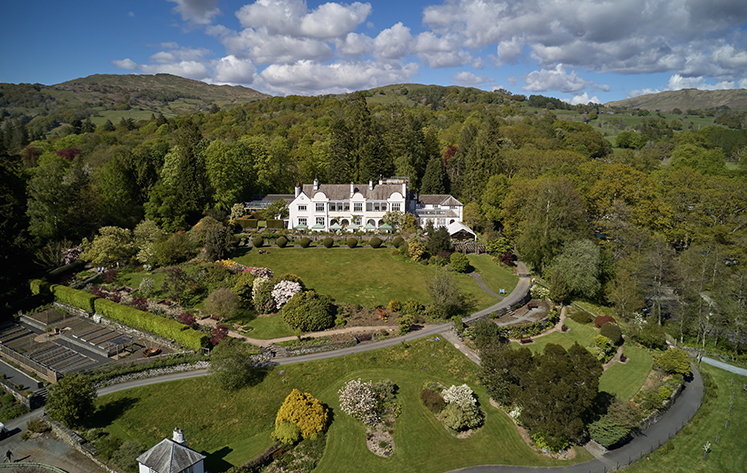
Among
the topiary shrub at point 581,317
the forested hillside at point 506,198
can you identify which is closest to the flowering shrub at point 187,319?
the forested hillside at point 506,198

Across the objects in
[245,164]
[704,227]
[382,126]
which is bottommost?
[704,227]

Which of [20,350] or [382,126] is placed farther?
[382,126]

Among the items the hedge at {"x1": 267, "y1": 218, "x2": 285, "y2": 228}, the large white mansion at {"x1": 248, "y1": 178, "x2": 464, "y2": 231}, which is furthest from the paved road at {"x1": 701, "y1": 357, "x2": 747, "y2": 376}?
the hedge at {"x1": 267, "y1": 218, "x2": 285, "y2": 228}

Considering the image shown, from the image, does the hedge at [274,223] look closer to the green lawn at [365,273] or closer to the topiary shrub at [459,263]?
the green lawn at [365,273]

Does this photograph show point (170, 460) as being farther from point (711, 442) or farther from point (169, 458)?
point (711, 442)

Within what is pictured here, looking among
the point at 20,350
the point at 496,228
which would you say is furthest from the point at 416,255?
the point at 20,350

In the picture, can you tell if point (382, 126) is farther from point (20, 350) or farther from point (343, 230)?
point (20, 350)

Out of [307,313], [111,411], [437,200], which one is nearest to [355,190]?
Answer: [437,200]

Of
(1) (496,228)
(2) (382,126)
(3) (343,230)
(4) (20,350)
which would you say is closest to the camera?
(4) (20,350)
